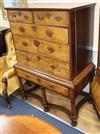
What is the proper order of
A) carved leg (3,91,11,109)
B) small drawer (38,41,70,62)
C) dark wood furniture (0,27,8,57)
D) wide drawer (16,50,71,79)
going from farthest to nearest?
dark wood furniture (0,27,8,57), carved leg (3,91,11,109), wide drawer (16,50,71,79), small drawer (38,41,70,62)

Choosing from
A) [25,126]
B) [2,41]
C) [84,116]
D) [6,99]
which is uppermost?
[2,41]

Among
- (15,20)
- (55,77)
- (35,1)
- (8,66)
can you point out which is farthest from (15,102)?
(35,1)

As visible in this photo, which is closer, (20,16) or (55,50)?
(55,50)

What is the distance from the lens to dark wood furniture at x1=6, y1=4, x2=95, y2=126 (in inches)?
59.7

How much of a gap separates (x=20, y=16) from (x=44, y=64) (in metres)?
0.57

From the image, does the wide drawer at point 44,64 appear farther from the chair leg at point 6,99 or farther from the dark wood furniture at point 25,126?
Result: the dark wood furniture at point 25,126

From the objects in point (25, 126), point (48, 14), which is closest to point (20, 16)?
point (48, 14)

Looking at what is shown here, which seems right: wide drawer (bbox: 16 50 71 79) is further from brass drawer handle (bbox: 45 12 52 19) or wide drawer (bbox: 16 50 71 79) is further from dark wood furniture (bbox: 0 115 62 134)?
dark wood furniture (bbox: 0 115 62 134)

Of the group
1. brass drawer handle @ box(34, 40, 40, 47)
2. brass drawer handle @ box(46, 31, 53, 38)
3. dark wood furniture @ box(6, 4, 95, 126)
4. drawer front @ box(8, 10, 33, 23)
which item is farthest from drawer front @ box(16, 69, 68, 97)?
drawer front @ box(8, 10, 33, 23)

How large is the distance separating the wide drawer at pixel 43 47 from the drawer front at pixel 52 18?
20 cm

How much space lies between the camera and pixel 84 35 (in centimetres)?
175

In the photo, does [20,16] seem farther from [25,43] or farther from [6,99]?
[6,99]

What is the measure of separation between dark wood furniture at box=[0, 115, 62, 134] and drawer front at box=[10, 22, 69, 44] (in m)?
0.74

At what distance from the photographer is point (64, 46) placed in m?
1.57
